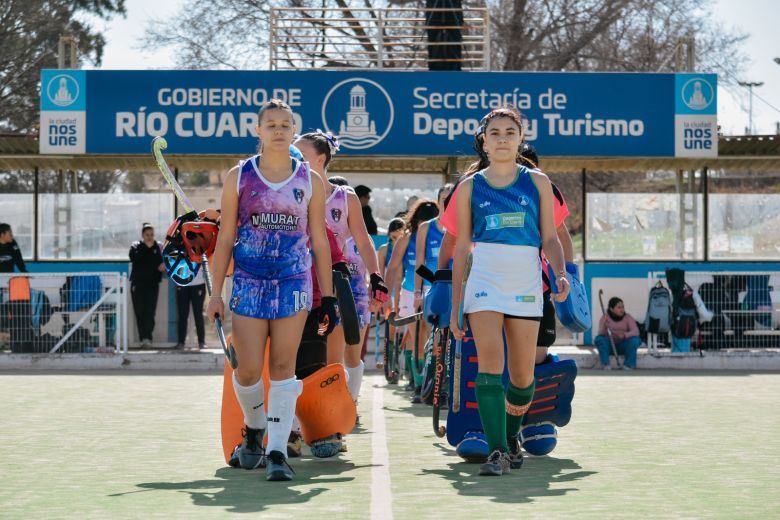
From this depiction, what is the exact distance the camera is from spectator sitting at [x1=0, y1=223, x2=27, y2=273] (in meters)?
19.9

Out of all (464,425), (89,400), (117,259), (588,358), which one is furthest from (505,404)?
(117,259)

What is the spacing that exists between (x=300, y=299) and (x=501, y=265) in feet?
3.56

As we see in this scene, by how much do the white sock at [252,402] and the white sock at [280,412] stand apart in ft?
0.54

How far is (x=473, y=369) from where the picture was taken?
8.80 m

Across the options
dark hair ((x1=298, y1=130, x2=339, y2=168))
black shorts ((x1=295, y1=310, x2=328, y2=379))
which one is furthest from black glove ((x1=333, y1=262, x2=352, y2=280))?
dark hair ((x1=298, y1=130, x2=339, y2=168))

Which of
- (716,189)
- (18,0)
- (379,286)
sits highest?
(18,0)

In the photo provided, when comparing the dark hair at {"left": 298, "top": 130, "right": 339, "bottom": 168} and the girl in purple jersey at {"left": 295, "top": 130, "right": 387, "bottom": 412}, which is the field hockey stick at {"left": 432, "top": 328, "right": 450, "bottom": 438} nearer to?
the girl in purple jersey at {"left": 295, "top": 130, "right": 387, "bottom": 412}

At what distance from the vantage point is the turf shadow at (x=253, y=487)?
6605mm

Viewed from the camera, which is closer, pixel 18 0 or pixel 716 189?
pixel 716 189

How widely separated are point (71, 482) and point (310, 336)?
1.82 metres

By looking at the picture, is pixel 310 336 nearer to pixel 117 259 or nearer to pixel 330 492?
pixel 330 492

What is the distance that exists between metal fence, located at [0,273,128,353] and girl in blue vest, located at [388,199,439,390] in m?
5.81

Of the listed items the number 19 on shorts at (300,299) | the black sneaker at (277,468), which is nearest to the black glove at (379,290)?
the number 19 on shorts at (300,299)

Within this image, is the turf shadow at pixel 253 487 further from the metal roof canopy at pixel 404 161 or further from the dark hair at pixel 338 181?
the metal roof canopy at pixel 404 161
